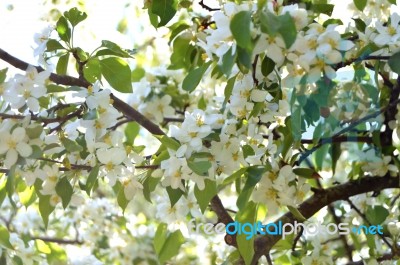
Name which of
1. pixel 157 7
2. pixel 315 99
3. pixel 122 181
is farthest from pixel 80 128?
pixel 315 99

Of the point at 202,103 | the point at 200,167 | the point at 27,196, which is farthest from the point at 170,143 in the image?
the point at 202,103

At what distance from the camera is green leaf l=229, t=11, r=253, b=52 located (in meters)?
0.82

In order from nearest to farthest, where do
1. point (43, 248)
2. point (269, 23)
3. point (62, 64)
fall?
point (269, 23) < point (62, 64) < point (43, 248)

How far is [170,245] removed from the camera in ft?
4.57

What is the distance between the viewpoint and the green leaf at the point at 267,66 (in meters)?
0.99

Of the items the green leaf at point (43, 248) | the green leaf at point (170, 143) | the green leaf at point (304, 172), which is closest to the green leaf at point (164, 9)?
the green leaf at point (170, 143)

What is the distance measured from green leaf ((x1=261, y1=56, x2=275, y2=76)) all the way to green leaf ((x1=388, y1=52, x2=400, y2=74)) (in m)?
0.16

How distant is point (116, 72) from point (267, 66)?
307 millimetres

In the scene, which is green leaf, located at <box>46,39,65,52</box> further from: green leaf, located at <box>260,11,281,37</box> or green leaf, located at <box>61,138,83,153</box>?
green leaf, located at <box>260,11,281,37</box>

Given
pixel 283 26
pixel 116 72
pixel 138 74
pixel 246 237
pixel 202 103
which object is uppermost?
pixel 138 74

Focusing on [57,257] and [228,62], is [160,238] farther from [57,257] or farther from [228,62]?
[228,62]

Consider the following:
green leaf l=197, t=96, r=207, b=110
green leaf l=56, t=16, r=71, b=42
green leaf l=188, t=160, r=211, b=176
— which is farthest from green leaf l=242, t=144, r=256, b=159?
green leaf l=197, t=96, r=207, b=110

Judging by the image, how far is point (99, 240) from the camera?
6.75ft

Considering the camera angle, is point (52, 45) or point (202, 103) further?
point (202, 103)
